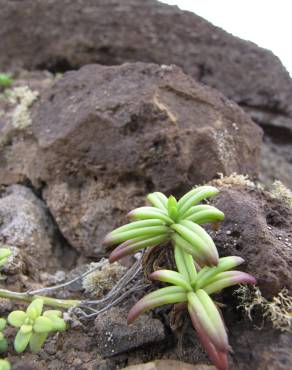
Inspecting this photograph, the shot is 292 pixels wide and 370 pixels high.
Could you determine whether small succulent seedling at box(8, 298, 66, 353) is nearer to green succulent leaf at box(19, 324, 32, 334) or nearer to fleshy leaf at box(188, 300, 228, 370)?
green succulent leaf at box(19, 324, 32, 334)

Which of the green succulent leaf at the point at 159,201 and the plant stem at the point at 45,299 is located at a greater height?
the green succulent leaf at the point at 159,201

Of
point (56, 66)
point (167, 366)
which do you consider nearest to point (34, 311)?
point (167, 366)

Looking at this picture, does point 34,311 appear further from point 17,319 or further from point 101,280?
point 101,280

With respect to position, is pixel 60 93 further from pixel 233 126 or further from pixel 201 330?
pixel 201 330

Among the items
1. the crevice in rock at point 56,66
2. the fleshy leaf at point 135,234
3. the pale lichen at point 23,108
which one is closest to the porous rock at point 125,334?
the fleshy leaf at point 135,234

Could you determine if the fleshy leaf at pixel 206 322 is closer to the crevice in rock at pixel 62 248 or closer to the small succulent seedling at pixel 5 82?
the crevice in rock at pixel 62 248

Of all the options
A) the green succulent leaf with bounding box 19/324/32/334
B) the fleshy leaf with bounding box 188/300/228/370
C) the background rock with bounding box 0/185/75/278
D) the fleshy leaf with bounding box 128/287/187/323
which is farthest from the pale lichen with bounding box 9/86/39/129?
the fleshy leaf with bounding box 188/300/228/370

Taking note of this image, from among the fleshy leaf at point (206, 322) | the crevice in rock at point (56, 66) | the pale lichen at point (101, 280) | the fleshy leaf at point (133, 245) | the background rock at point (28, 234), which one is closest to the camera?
the fleshy leaf at point (206, 322)
